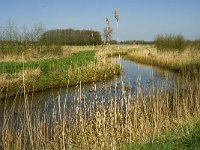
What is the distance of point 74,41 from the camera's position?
4172 centimetres

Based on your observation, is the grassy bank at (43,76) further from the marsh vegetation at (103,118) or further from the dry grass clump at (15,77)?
the marsh vegetation at (103,118)

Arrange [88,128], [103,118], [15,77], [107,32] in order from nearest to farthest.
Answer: [107,32] < [103,118] < [88,128] < [15,77]

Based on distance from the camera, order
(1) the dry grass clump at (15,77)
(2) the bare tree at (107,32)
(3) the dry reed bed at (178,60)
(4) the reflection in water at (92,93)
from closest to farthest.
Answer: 1. (2) the bare tree at (107,32)
2. (4) the reflection in water at (92,93)
3. (1) the dry grass clump at (15,77)
4. (3) the dry reed bed at (178,60)

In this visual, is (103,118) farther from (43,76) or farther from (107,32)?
(43,76)

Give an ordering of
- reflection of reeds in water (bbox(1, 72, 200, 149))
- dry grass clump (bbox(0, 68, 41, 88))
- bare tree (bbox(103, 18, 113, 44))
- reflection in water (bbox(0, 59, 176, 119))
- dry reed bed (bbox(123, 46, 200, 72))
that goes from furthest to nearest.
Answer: dry reed bed (bbox(123, 46, 200, 72))
dry grass clump (bbox(0, 68, 41, 88))
reflection in water (bbox(0, 59, 176, 119))
reflection of reeds in water (bbox(1, 72, 200, 149))
bare tree (bbox(103, 18, 113, 44))

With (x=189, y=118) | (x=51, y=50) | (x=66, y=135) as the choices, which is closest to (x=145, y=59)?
(x=51, y=50)

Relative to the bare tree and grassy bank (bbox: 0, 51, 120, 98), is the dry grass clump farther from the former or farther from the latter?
the bare tree

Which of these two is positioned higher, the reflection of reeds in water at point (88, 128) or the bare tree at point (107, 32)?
the bare tree at point (107, 32)

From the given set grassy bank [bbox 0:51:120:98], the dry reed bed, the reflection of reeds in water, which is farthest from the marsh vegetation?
the dry reed bed

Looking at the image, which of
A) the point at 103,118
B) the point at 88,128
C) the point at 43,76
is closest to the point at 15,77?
the point at 43,76

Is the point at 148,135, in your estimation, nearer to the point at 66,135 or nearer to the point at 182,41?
the point at 66,135

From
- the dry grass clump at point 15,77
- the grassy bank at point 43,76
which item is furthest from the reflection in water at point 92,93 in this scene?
A: the dry grass clump at point 15,77

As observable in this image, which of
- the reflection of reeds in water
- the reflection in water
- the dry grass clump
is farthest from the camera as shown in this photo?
the dry grass clump

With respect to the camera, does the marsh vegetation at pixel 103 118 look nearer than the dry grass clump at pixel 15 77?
Yes
